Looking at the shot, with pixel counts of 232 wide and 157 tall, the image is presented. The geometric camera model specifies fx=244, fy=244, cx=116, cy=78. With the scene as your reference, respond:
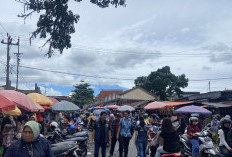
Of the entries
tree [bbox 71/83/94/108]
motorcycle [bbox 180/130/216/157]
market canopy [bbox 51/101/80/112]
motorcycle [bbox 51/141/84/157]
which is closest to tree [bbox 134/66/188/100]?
tree [bbox 71/83/94/108]

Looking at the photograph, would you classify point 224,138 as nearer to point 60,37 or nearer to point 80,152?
point 80,152

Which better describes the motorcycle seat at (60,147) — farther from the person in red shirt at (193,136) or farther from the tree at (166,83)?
the tree at (166,83)

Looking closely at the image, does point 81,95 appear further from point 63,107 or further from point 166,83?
point 63,107

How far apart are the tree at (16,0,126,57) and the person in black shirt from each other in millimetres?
4206

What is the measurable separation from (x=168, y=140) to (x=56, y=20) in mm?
4960

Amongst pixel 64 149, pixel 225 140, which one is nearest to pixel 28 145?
pixel 64 149

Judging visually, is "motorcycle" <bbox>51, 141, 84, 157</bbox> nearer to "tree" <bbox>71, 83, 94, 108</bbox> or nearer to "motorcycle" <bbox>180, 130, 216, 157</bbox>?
"motorcycle" <bbox>180, 130, 216, 157</bbox>

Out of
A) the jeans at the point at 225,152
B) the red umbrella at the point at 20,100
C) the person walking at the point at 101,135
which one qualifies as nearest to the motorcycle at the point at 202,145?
the jeans at the point at 225,152

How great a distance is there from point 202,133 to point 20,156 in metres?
6.22

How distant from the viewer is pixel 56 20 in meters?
7.63

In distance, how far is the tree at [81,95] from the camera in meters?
53.2

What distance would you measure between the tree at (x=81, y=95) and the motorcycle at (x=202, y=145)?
45508 millimetres

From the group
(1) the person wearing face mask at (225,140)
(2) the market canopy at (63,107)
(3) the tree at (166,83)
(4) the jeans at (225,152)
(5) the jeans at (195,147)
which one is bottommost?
(5) the jeans at (195,147)

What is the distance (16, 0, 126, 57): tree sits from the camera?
7332 mm
